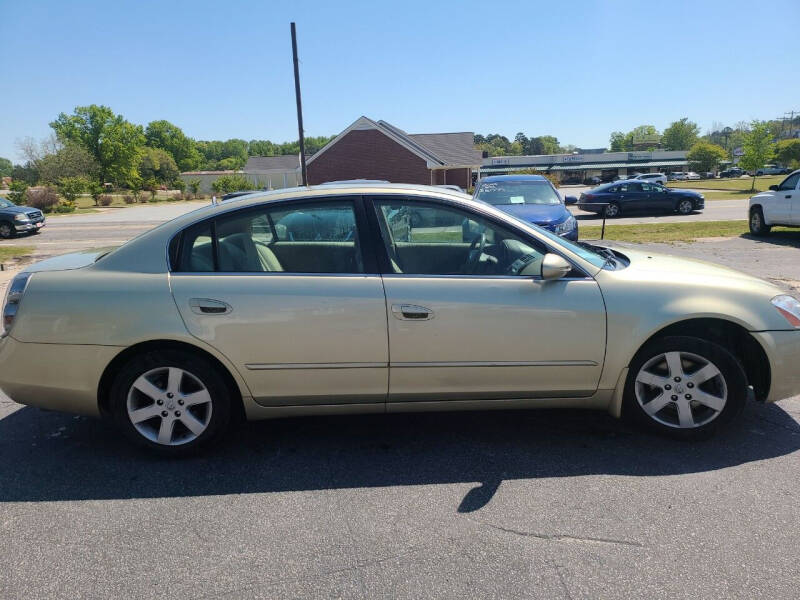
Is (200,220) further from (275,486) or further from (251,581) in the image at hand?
(251,581)

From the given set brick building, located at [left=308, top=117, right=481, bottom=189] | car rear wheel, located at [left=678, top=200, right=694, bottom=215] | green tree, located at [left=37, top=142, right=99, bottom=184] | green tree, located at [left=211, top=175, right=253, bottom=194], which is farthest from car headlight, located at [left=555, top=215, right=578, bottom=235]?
green tree, located at [left=37, top=142, right=99, bottom=184]

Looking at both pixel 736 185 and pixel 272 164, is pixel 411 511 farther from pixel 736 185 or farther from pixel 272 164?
pixel 272 164

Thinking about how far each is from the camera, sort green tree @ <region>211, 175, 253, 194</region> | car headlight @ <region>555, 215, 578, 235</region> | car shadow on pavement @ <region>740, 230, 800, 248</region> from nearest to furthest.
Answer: car headlight @ <region>555, 215, 578, 235</region> < car shadow on pavement @ <region>740, 230, 800, 248</region> < green tree @ <region>211, 175, 253, 194</region>

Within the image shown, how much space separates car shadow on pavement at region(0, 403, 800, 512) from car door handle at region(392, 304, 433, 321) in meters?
0.86

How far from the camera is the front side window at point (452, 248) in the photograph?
11.1 ft

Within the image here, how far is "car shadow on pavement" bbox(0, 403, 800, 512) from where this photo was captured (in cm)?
313

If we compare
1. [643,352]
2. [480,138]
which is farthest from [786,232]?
[480,138]

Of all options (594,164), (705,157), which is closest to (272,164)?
(594,164)

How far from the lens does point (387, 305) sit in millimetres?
3203

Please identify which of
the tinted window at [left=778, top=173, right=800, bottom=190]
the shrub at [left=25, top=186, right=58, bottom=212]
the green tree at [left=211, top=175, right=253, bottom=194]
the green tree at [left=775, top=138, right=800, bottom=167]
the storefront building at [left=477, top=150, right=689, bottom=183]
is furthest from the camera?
the storefront building at [left=477, top=150, right=689, bottom=183]

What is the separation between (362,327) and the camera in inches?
126

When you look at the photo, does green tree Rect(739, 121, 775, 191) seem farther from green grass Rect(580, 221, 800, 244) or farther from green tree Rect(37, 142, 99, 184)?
green tree Rect(37, 142, 99, 184)

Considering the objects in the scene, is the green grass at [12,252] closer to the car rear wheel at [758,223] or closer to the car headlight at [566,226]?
the car headlight at [566,226]

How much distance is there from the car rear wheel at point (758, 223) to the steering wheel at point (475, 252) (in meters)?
12.8
